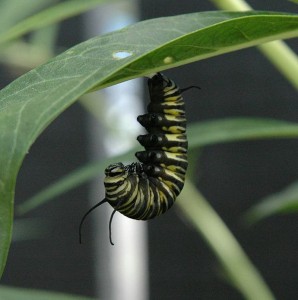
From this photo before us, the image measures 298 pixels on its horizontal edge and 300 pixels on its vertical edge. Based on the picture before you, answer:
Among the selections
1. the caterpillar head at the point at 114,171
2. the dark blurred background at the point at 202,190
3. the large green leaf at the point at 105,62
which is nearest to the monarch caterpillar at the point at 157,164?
the caterpillar head at the point at 114,171

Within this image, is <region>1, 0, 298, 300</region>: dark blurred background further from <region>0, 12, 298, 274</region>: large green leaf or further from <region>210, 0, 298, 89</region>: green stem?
<region>0, 12, 298, 274</region>: large green leaf

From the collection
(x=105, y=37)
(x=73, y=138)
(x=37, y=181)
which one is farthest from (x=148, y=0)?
(x=105, y=37)

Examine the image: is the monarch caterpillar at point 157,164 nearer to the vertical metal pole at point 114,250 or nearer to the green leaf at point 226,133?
the green leaf at point 226,133

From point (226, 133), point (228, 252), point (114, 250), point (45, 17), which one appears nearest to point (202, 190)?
point (114, 250)

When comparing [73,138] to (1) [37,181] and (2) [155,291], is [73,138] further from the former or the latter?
(2) [155,291]

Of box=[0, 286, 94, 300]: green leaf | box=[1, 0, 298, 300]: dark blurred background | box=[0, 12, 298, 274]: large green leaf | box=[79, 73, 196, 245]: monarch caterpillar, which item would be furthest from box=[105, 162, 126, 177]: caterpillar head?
box=[1, 0, 298, 300]: dark blurred background

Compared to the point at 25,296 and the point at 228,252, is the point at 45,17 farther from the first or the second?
the point at 228,252
